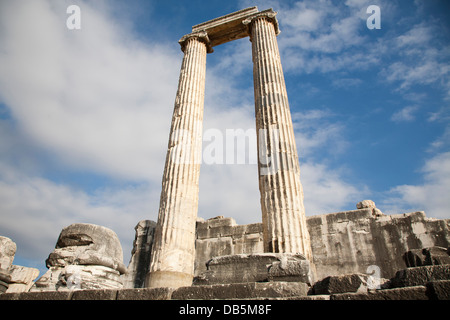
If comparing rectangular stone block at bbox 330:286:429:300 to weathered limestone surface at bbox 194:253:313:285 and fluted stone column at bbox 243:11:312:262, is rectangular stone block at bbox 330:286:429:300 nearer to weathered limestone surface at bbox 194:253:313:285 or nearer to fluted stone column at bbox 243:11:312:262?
weathered limestone surface at bbox 194:253:313:285

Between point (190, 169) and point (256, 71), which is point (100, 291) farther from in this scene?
point (256, 71)

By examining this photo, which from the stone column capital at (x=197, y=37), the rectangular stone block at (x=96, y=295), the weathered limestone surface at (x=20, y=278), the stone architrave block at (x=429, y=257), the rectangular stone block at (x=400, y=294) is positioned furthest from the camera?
the stone column capital at (x=197, y=37)

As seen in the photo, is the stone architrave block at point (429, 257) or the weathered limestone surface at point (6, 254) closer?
the stone architrave block at point (429, 257)

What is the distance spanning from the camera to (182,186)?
34.4 ft

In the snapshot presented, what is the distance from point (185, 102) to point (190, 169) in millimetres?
3151

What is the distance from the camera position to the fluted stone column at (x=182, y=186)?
9.12 metres

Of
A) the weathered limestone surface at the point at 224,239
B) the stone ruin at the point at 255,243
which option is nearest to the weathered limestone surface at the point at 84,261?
the stone ruin at the point at 255,243

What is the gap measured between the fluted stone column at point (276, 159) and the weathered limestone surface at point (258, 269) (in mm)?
2180

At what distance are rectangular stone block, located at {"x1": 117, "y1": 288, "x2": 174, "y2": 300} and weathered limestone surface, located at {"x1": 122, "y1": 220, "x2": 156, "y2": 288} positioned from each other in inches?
285

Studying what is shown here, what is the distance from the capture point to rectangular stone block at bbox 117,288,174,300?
4512mm

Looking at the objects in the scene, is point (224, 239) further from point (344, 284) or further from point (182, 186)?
point (344, 284)

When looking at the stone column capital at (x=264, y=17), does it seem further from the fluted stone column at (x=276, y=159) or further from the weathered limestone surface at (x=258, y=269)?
the weathered limestone surface at (x=258, y=269)

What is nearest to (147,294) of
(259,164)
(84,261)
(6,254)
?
(84,261)
